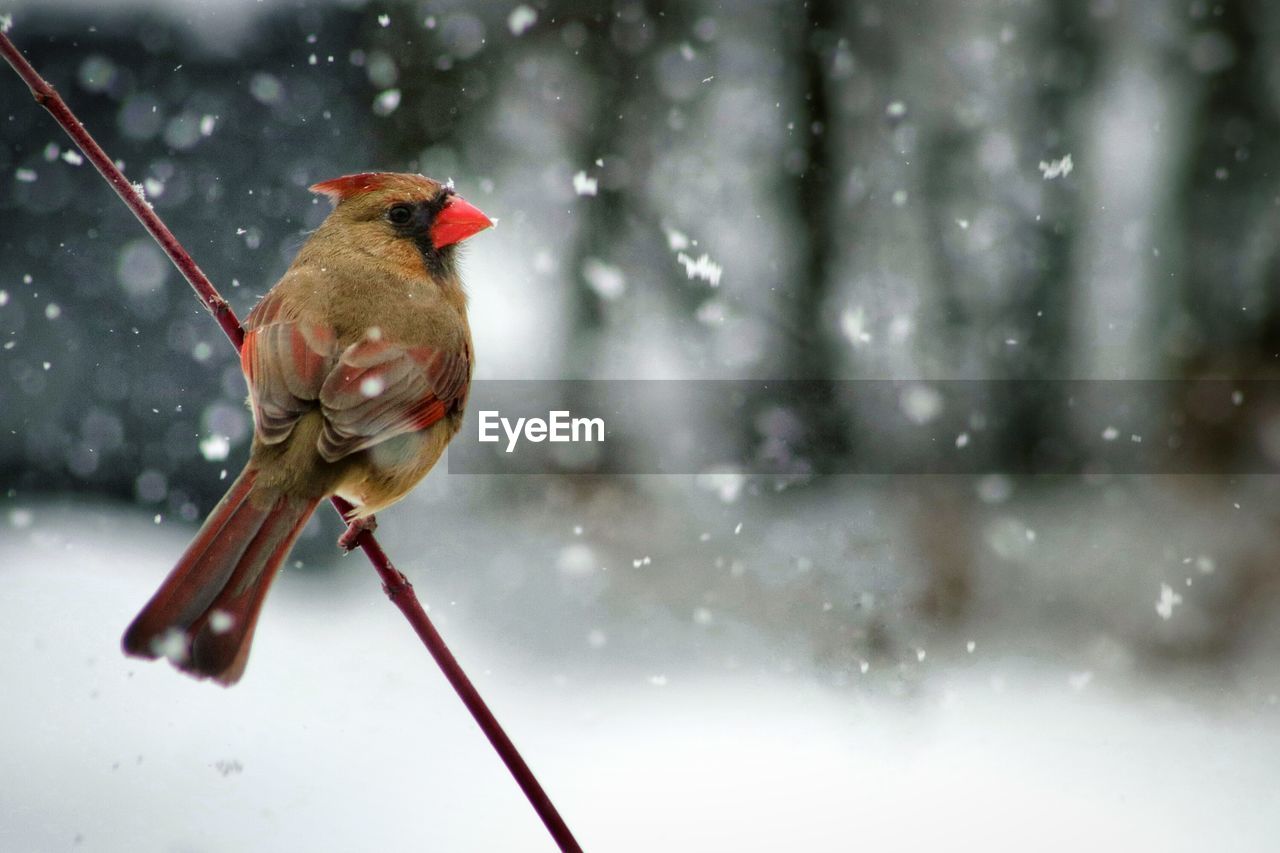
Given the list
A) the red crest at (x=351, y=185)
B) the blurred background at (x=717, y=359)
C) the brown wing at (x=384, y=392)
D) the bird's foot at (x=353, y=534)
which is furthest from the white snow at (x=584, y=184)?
the bird's foot at (x=353, y=534)

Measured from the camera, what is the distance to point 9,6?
10.8ft

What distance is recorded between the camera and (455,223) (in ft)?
3.92

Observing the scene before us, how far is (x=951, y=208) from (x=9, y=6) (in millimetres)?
3385

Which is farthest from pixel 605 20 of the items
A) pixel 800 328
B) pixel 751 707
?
pixel 751 707

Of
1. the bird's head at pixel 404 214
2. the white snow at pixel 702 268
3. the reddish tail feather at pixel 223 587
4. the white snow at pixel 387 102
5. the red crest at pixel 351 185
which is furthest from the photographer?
the white snow at pixel 702 268

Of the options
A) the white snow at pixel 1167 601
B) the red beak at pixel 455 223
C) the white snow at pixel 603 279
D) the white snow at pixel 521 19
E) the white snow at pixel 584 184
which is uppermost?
the white snow at pixel 521 19

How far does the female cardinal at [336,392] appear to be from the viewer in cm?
74

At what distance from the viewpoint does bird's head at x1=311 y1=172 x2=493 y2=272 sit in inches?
47.7

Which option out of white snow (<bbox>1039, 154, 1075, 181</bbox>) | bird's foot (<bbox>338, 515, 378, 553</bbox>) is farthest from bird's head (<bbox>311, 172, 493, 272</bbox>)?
white snow (<bbox>1039, 154, 1075, 181</bbox>)

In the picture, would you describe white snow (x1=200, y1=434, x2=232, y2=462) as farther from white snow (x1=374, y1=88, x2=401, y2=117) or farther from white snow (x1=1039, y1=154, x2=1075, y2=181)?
white snow (x1=1039, y1=154, x2=1075, y2=181)

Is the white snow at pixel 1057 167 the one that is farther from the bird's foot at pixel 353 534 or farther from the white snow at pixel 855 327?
the bird's foot at pixel 353 534

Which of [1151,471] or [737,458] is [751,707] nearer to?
[737,458]

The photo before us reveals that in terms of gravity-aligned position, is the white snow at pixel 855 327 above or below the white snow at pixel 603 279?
below

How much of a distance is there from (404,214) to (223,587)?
58cm
